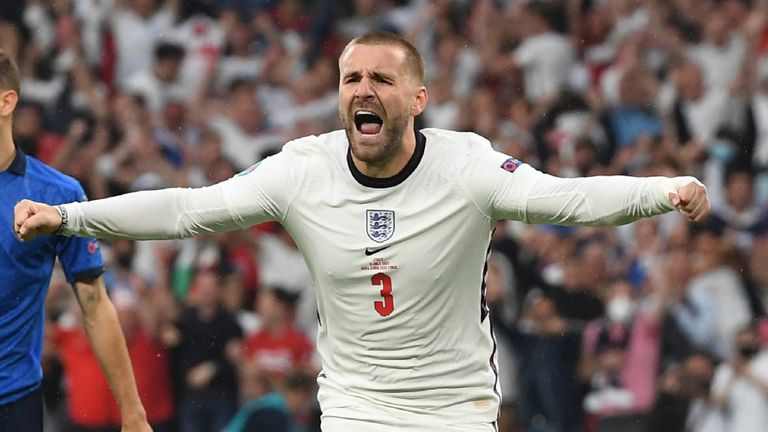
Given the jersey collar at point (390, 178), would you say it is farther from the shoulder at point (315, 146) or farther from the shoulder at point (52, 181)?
the shoulder at point (52, 181)

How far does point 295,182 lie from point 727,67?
7.79 meters

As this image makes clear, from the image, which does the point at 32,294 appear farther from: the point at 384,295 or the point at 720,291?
the point at 720,291

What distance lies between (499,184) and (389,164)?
444 millimetres

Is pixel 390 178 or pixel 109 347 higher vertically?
pixel 390 178

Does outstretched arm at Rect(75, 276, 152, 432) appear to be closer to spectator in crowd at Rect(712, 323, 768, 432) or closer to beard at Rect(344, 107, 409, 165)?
beard at Rect(344, 107, 409, 165)

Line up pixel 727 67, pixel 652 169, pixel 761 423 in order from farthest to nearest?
pixel 727 67 < pixel 652 169 < pixel 761 423

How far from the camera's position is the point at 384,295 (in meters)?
5.58

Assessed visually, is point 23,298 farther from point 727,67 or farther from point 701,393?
point 727,67

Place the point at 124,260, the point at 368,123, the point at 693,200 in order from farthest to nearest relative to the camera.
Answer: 1. the point at 124,260
2. the point at 368,123
3. the point at 693,200

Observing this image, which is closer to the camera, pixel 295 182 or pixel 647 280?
pixel 295 182

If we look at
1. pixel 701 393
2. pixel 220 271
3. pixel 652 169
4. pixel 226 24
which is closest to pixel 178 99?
pixel 226 24

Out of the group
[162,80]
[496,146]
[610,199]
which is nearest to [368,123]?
[610,199]

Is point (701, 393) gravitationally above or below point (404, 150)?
below

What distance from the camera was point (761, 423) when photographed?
32.7 ft
